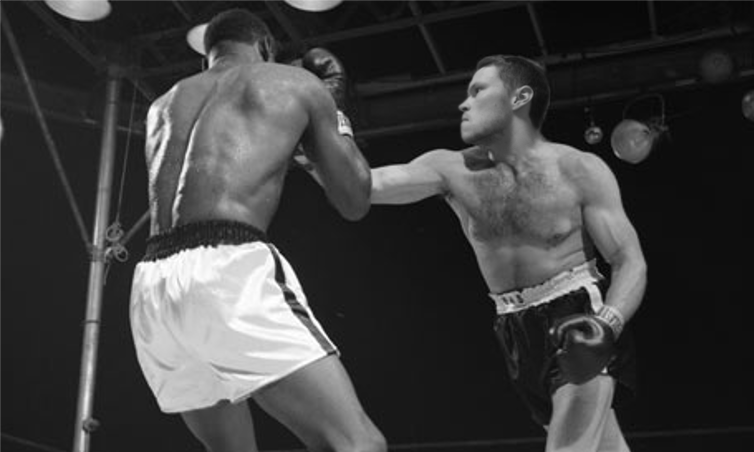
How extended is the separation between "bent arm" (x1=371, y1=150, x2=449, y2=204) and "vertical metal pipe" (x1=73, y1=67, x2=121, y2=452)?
2328 millimetres

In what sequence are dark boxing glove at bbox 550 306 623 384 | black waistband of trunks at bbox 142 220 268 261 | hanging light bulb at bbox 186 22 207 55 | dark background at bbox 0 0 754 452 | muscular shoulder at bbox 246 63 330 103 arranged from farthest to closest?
1. dark background at bbox 0 0 754 452
2. hanging light bulb at bbox 186 22 207 55
3. dark boxing glove at bbox 550 306 623 384
4. muscular shoulder at bbox 246 63 330 103
5. black waistband of trunks at bbox 142 220 268 261

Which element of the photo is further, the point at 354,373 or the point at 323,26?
the point at 354,373

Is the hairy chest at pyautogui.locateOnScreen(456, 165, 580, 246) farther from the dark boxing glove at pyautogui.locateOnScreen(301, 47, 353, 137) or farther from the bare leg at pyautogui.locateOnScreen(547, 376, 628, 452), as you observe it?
the dark boxing glove at pyautogui.locateOnScreen(301, 47, 353, 137)

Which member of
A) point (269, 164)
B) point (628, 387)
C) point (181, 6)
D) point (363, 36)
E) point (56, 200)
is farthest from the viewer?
point (56, 200)

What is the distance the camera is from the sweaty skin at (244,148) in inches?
81.0

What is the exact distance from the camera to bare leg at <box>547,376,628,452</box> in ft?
8.30

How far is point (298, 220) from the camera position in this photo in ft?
23.7

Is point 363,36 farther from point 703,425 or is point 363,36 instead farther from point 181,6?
point 703,425

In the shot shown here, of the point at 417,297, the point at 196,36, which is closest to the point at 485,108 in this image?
the point at 196,36

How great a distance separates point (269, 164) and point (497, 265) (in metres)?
0.95

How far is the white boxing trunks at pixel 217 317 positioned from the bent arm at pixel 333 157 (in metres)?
0.20

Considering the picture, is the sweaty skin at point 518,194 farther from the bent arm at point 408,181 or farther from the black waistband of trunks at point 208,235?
the black waistband of trunks at point 208,235

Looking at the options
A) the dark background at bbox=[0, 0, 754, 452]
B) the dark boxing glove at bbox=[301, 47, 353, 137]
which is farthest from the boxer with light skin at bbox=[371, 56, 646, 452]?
the dark background at bbox=[0, 0, 754, 452]

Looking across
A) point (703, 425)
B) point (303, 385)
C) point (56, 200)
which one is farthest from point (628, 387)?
point (56, 200)
